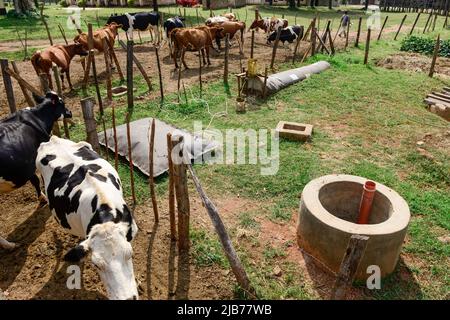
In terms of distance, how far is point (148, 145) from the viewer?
7.36 m

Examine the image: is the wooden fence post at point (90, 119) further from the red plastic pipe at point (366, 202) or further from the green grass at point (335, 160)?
the red plastic pipe at point (366, 202)

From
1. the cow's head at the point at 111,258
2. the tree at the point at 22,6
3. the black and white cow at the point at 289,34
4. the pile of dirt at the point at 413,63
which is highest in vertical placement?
the tree at the point at 22,6

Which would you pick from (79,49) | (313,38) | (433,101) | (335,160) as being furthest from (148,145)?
(313,38)

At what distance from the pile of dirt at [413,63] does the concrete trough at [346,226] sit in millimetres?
10999

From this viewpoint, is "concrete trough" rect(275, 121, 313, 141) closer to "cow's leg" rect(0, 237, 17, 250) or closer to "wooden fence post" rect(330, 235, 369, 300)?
"wooden fence post" rect(330, 235, 369, 300)

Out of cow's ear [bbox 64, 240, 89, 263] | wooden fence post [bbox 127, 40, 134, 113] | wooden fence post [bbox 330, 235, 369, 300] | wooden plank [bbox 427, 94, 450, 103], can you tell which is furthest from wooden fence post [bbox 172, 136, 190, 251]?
wooden plank [bbox 427, 94, 450, 103]

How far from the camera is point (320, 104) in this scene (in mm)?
10633

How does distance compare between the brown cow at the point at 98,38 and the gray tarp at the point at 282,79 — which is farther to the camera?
the brown cow at the point at 98,38

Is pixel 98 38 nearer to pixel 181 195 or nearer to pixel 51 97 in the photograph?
pixel 51 97

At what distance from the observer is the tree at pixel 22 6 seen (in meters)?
25.3

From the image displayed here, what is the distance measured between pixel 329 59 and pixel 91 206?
527 inches

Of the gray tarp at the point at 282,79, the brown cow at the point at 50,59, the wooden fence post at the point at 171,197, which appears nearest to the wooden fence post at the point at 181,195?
the wooden fence post at the point at 171,197

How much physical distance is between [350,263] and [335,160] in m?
4.69
